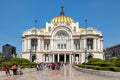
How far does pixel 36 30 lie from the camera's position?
12062 cm

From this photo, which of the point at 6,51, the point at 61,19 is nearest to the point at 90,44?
the point at 61,19

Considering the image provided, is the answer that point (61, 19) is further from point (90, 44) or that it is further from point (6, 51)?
point (6, 51)

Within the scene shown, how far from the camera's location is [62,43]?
12238 centimetres

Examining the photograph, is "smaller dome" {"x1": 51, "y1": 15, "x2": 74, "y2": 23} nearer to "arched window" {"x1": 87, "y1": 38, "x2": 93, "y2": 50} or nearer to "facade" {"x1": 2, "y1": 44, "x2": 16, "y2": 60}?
"arched window" {"x1": 87, "y1": 38, "x2": 93, "y2": 50}

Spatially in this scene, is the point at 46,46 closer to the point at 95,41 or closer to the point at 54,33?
the point at 54,33

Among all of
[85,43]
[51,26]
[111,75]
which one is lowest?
[111,75]

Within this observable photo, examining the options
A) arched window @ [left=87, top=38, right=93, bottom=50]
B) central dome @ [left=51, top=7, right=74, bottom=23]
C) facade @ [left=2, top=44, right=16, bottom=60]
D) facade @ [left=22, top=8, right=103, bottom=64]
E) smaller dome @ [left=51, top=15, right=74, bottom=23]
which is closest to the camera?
facade @ [left=2, top=44, right=16, bottom=60]

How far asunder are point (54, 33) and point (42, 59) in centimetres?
1150

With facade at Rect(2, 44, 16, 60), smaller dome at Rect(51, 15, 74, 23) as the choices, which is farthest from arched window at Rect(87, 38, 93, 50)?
facade at Rect(2, 44, 16, 60)

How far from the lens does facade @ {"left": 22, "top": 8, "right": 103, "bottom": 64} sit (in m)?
118

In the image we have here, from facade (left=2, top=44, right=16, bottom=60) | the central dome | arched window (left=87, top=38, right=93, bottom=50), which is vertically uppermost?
the central dome

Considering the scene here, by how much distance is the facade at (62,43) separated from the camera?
11800 cm

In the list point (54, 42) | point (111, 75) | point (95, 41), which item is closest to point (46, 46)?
point (54, 42)

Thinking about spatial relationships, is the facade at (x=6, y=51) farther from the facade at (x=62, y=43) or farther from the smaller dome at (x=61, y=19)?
the smaller dome at (x=61, y=19)
